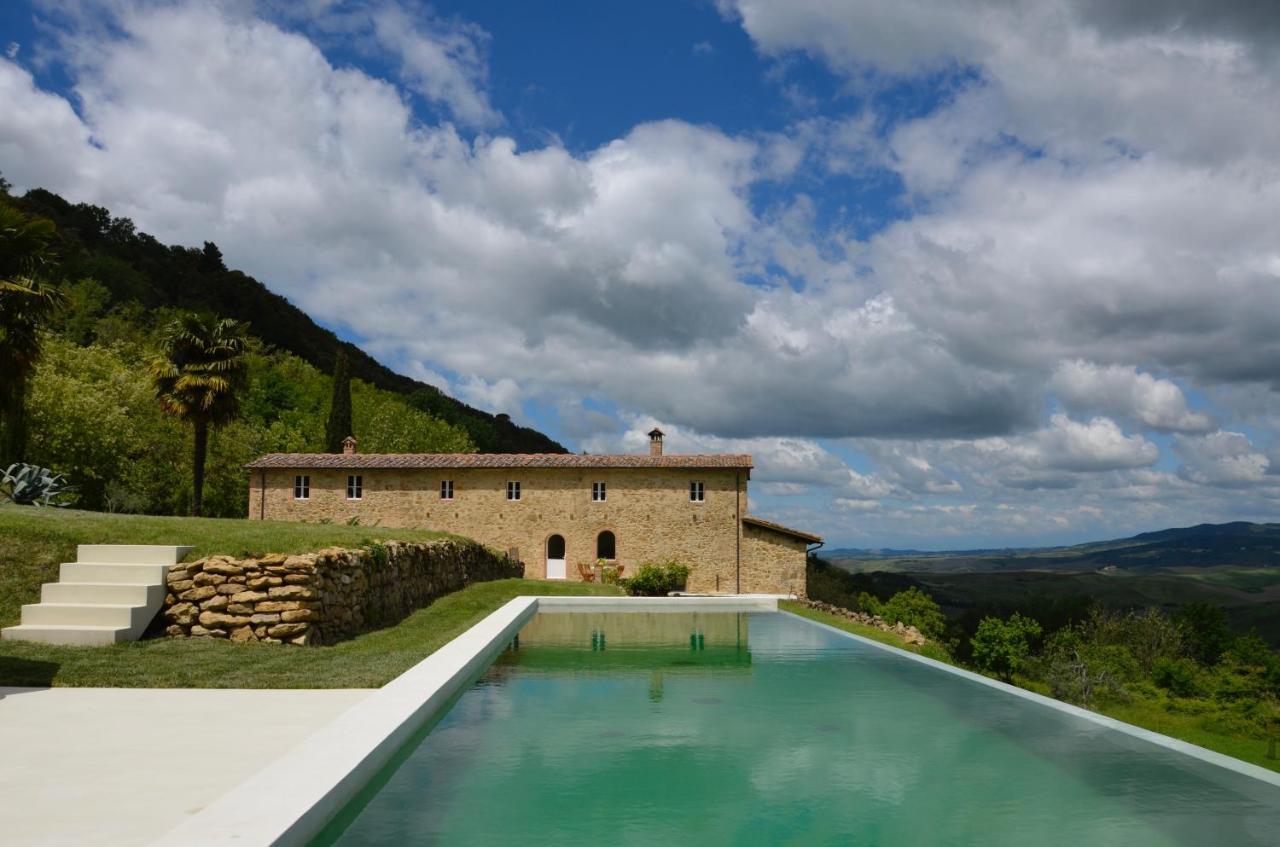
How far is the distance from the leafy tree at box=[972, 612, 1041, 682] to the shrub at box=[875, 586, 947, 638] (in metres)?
1.90

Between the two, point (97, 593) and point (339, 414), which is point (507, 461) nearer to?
point (339, 414)

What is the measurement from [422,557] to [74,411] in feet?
68.1

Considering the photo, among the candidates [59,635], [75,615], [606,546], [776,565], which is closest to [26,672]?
[59,635]

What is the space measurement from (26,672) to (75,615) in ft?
6.64

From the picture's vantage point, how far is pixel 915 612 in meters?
34.1

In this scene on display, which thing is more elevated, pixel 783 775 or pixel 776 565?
pixel 783 775

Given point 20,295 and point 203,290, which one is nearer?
point 20,295

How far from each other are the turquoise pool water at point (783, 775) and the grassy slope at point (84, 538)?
5070mm

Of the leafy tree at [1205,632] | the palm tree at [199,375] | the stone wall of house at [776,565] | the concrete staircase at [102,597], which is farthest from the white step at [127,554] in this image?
the leafy tree at [1205,632]

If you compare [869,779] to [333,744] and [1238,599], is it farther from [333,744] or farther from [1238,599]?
[1238,599]

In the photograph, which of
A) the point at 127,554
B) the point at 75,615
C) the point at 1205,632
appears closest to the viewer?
the point at 75,615

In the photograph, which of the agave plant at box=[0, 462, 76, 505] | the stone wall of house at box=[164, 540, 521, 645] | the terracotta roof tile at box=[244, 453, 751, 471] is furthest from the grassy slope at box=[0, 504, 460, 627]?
the terracotta roof tile at box=[244, 453, 751, 471]

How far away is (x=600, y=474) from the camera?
104 feet

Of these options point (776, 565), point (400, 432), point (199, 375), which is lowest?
point (776, 565)
